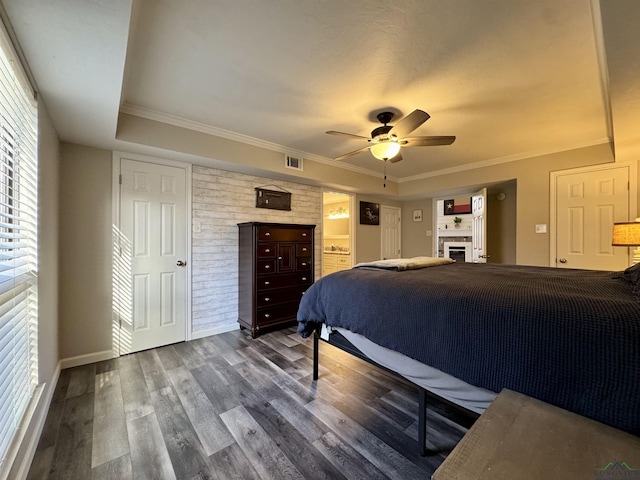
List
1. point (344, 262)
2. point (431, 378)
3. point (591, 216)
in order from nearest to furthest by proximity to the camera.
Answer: point (431, 378), point (591, 216), point (344, 262)

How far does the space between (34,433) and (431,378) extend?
7.13ft

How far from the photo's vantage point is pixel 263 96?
2219 millimetres

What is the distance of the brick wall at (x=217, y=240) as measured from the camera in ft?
10.2

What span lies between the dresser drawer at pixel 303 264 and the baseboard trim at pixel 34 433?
2379 mm

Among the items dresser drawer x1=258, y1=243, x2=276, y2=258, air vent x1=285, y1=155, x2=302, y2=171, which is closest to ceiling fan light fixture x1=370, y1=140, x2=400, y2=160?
air vent x1=285, y1=155, x2=302, y2=171

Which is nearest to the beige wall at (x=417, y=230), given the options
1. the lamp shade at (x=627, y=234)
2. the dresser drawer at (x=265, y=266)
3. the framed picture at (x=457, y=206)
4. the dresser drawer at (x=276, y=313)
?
the framed picture at (x=457, y=206)

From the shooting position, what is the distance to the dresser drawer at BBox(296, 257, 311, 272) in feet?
11.4

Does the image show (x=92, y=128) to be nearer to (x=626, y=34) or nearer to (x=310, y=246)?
(x=310, y=246)

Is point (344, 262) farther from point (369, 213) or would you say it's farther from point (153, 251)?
point (153, 251)

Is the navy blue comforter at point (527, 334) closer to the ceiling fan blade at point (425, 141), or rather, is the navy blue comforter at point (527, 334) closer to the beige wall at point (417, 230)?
the ceiling fan blade at point (425, 141)

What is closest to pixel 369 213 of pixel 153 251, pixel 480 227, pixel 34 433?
pixel 480 227

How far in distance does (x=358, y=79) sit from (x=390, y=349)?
1890mm

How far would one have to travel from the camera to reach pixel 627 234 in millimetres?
Result: 2436

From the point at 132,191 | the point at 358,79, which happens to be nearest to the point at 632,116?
the point at 358,79
